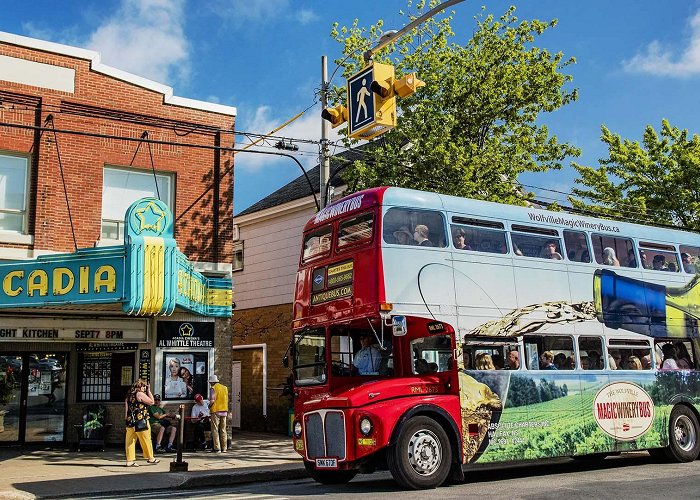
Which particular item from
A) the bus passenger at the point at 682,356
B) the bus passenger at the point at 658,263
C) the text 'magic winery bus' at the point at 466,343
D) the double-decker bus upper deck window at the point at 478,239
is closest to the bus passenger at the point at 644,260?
the bus passenger at the point at 658,263

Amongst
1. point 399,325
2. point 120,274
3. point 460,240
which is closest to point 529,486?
point 399,325

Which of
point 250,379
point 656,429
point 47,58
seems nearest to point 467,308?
point 656,429

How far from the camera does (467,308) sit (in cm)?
1165

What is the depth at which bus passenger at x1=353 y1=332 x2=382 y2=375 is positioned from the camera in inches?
469

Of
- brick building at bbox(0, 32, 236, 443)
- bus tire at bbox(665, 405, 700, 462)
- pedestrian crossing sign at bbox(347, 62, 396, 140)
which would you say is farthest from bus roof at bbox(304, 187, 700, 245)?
brick building at bbox(0, 32, 236, 443)

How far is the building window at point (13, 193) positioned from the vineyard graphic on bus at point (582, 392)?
10.6m

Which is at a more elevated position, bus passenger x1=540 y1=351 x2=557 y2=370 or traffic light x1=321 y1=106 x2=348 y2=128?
traffic light x1=321 y1=106 x2=348 y2=128

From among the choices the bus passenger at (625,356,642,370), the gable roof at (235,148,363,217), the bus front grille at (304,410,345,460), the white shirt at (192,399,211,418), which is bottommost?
the bus front grille at (304,410,345,460)

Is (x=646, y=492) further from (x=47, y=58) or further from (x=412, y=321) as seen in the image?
A: (x=47, y=58)

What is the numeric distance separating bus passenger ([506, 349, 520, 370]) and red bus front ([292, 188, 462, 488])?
1.19m

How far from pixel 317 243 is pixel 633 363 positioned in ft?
21.1

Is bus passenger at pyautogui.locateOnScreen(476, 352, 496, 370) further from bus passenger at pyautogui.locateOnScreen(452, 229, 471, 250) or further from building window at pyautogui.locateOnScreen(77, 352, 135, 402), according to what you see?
building window at pyautogui.locateOnScreen(77, 352, 135, 402)

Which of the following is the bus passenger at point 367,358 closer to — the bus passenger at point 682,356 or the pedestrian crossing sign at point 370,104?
the pedestrian crossing sign at point 370,104

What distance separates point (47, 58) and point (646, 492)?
49.0 ft
